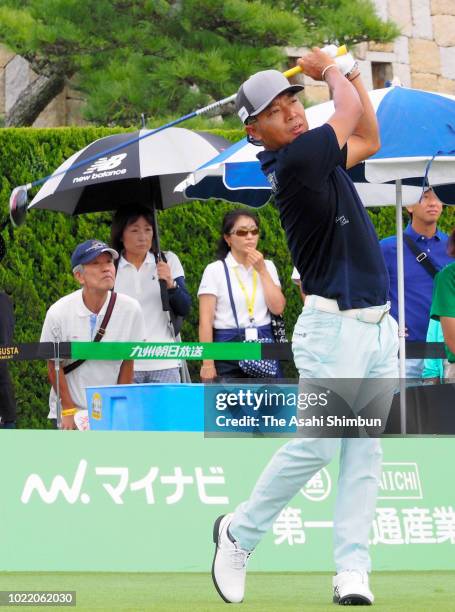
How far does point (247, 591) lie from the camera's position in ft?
20.7

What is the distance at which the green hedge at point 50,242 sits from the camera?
40.0ft

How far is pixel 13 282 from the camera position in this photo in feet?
40.3

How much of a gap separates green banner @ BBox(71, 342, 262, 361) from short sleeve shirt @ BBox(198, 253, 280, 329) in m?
0.55

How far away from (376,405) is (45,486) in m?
1.92

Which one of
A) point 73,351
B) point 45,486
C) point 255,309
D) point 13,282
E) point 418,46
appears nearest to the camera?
point 45,486

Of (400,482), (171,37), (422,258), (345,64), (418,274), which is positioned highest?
(171,37)

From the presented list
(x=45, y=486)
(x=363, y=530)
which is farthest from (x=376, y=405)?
(x=45, y=486)

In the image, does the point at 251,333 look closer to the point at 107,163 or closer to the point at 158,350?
the point at 158,350

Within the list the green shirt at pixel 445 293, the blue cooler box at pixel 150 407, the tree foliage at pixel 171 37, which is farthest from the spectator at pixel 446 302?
the tree foliage at pixel 171 37

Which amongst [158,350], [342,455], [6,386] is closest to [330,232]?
[342,455]

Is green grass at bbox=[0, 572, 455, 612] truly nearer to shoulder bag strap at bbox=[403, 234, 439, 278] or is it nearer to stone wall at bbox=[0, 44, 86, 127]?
shoulder bag strap at bbox=[403, 234, 439, 278]

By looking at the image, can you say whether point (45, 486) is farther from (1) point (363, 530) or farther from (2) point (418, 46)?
(2) point (418, 46)

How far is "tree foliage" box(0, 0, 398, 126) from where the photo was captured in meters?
16.3

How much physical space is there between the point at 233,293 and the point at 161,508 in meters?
3.19
